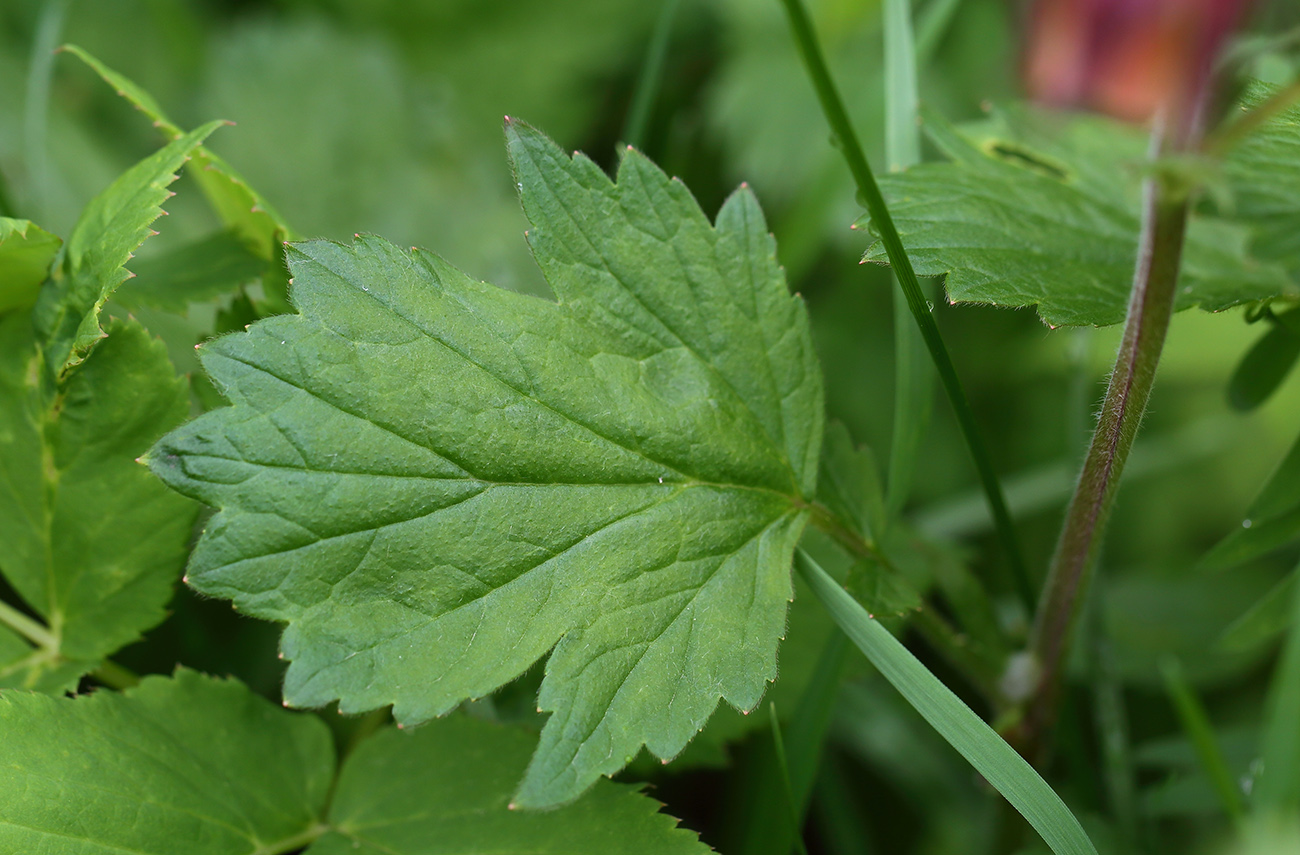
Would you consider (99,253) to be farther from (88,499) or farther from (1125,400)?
(1125,400)

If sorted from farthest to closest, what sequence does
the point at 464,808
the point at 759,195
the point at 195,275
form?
the point at 759,195 → the point at 195,275 → the point at 464,808

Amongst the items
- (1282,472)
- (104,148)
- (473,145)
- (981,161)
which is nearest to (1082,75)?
(981,161)

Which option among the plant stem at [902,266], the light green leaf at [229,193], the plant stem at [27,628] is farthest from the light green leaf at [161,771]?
the plant stem at [902,266]

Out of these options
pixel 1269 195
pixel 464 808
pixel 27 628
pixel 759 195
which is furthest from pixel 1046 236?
pixel 759 195

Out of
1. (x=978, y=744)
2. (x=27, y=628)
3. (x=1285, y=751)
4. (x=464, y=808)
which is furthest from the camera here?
(x=27, y=628)

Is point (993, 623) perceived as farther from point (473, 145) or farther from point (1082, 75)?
point (473, 145)
